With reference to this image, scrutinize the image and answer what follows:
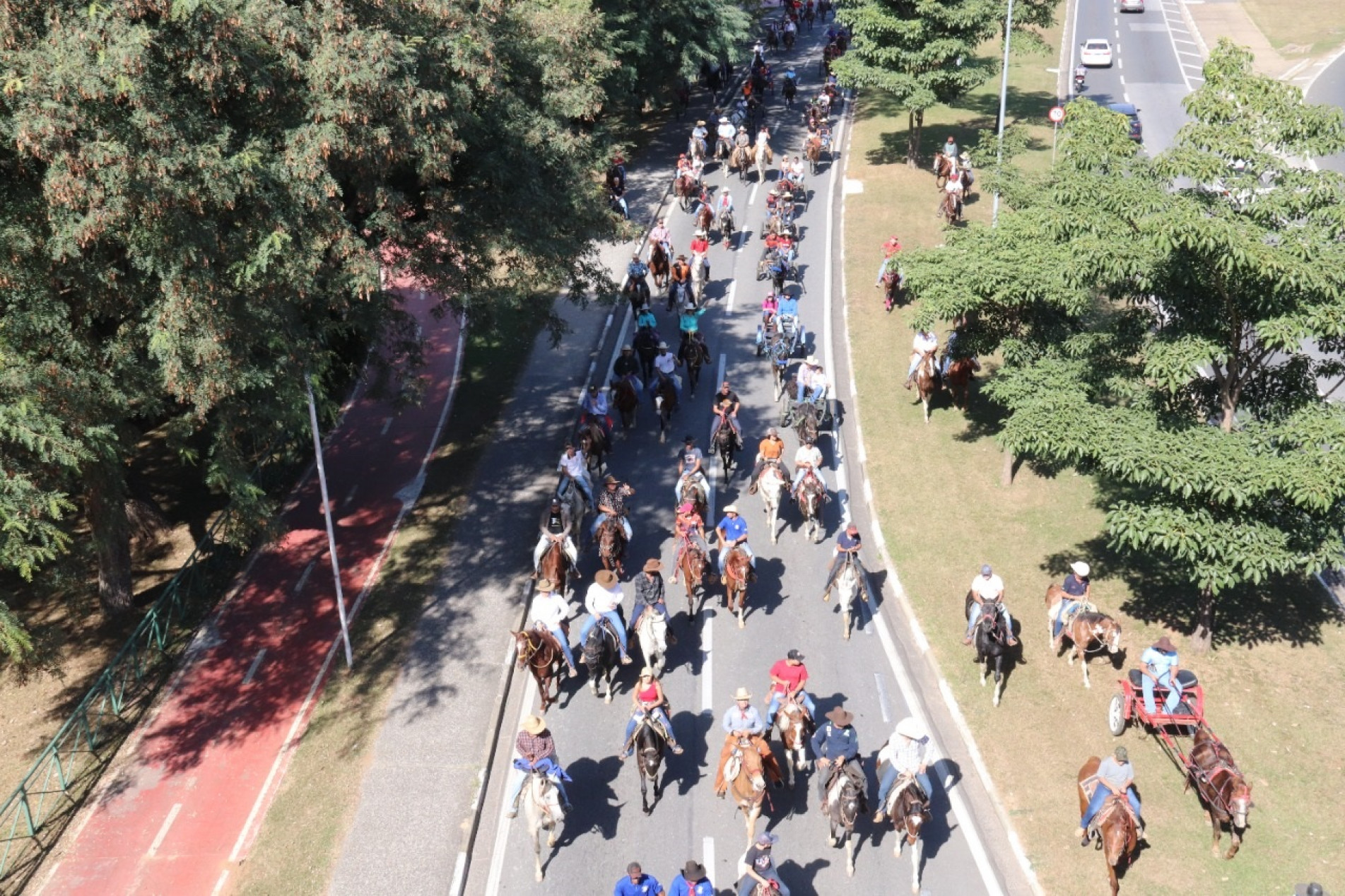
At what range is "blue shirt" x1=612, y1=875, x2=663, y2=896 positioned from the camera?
13.7 metres

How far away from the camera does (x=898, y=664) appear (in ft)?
64.1

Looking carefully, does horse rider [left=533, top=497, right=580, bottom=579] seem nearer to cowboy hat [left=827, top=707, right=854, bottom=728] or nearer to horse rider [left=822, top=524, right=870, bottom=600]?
horse rider [left=822, top=524, right=870, bottom=600]

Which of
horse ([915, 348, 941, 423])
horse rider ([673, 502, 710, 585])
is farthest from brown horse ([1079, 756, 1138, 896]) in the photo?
horse ([915, 348, 941, 423])

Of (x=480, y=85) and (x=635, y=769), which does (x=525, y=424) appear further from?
(x=635, y=769)

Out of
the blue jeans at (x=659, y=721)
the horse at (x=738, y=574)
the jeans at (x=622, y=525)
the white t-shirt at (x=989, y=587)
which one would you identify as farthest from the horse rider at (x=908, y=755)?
the jeans at (x=622, y=525)

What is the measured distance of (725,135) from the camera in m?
44.3

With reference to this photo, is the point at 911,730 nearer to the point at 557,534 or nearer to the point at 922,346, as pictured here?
the point at 557,534

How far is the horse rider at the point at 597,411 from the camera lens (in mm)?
25484

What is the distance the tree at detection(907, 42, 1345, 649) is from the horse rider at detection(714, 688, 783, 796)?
6442mm

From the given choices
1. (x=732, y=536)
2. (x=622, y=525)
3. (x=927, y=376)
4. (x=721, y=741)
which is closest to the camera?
(x=721, y=741)

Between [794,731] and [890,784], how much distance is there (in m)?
1.63

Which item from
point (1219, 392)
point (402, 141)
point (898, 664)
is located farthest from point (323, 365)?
point (1219, 392)

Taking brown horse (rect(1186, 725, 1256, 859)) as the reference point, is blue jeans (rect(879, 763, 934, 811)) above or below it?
above

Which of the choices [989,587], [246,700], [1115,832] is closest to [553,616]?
[246,700]
